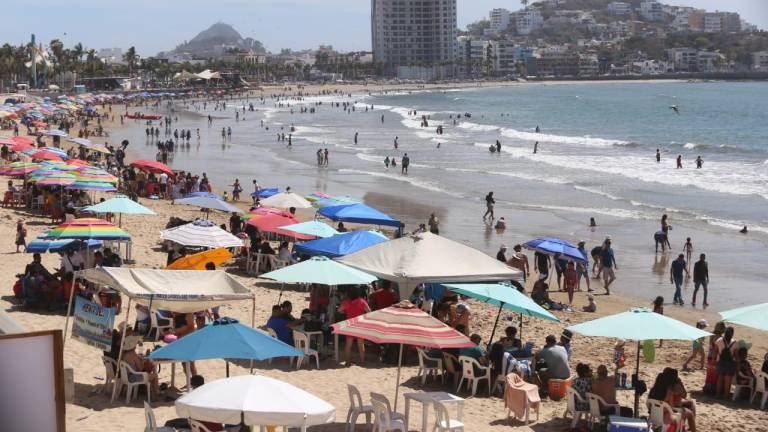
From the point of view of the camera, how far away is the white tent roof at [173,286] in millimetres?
9195

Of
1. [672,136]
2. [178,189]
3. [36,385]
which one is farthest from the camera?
[672,136]

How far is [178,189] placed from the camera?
27.2 m

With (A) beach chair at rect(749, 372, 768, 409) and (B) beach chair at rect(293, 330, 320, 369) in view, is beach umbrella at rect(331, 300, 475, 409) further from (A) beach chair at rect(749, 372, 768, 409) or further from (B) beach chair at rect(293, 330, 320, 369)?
(A) beach chair at rect(749, 372, 768, 409)

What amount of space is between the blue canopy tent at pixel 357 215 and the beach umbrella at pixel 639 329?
770cm

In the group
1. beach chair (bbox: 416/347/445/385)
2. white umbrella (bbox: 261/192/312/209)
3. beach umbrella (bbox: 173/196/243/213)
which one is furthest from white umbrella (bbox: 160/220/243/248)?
beach chair (bbox: 416/347/445/385)

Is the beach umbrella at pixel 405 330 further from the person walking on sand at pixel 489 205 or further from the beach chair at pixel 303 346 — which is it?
the person walking on sand at pixel 489 205

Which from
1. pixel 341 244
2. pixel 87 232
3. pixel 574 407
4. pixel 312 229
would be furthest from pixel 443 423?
pixel 312 229

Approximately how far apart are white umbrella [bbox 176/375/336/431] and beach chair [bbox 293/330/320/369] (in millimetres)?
4027

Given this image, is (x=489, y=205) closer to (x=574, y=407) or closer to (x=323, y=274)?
(x=323, y=274)

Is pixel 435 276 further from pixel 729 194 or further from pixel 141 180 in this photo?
pixel 729 194

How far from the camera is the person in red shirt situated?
1109 centimetres

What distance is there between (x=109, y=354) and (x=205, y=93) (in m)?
130

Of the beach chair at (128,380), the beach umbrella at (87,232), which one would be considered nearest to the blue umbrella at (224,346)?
the beach chair at (128,380)

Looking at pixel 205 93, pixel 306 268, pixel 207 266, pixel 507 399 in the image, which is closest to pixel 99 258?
pixel 207 266
